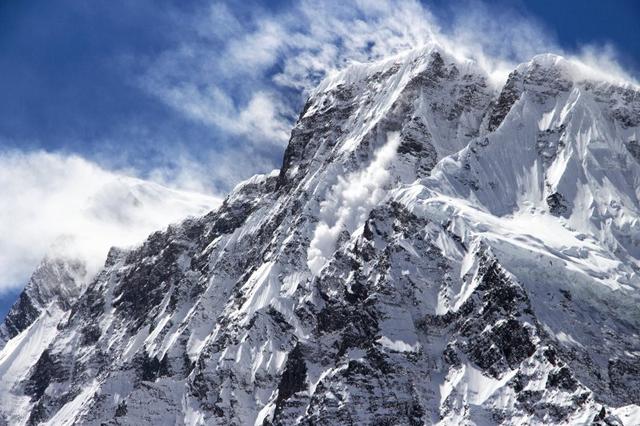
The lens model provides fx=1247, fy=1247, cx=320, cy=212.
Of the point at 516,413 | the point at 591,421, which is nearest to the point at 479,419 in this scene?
the point at 516,413

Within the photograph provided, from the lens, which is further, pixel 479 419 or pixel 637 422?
pixel 479 419

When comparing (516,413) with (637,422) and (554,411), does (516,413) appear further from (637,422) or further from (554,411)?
(637,422)

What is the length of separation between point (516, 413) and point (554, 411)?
21.0ft

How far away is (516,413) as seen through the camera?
195m

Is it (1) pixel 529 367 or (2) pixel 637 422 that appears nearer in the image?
(2) pixel 637 422

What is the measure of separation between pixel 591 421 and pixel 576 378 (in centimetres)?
1270

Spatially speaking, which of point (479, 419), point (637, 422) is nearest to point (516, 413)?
point (479, 419)

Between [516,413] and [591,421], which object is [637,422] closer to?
[591,421]

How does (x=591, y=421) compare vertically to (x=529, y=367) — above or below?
below

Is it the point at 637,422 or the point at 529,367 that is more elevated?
the point at 529,367

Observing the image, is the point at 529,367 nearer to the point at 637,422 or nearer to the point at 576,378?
the point at 576,378

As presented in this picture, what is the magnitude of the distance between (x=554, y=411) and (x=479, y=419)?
41.2 ft

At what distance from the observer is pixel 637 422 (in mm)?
185375

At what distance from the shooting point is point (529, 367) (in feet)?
656
